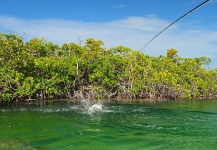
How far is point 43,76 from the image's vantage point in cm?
2425

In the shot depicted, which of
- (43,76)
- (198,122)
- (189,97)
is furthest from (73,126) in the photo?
(189,97)

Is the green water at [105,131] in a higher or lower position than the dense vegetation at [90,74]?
lower

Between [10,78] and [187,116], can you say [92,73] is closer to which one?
[10,78]

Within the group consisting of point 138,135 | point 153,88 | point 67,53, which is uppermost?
point 67,53

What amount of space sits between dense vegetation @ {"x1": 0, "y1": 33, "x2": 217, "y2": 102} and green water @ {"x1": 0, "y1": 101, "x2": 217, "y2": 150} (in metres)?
5.13

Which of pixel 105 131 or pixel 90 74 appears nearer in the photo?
pixel 105 131

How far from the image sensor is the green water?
971 cm

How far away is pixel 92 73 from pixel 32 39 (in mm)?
5674

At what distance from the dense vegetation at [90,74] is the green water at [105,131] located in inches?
202

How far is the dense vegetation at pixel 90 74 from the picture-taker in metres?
20.8

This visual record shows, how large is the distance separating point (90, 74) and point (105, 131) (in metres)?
14.9

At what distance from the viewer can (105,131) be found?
11.9 m

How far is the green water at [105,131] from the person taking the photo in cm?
971

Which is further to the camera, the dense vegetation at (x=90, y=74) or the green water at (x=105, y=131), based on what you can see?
the dense vegetation at (x=90, y=74)
